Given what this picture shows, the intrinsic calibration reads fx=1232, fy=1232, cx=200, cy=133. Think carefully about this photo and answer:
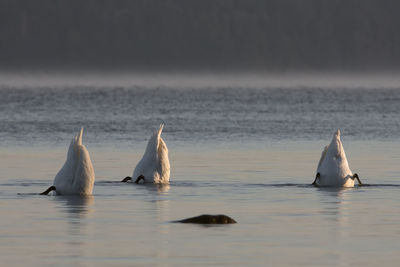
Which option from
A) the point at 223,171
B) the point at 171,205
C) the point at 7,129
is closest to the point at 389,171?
the point at 223,171

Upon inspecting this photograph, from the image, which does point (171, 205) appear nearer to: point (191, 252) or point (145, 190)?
point (145, 190)

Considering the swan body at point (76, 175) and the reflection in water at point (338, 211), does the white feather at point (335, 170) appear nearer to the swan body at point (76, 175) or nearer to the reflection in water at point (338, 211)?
the reflection in water at point (338, 211)

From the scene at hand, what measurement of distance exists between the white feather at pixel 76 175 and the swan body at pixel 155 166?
264 centimetres

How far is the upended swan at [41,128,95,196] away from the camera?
20891 mm

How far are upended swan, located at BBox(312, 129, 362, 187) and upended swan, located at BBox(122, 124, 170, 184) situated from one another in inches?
115

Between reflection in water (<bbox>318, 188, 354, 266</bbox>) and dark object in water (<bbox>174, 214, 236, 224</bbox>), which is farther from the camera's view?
dark object in water (<bbox>174, 214, 236, 224</bbox>)

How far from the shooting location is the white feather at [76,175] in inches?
822

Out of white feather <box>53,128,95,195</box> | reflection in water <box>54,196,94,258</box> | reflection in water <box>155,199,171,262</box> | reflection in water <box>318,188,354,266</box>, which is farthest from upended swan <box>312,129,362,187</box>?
reflection in water <box>54,196,94,258</box>

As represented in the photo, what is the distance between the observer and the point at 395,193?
70.7 feet

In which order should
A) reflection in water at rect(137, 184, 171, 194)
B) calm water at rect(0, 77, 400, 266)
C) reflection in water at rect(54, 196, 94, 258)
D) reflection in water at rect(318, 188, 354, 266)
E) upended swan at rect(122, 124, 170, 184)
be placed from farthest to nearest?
upended swan at rect(122, 124, 170, 184) < reflection in water at rect(137, 184, 171, 194) < reflection in water at rect(318, 188, 354, 266) < reflection in water at rect(54, 196, 94, 258) < calm water at rect(0, 77, 400, 266)

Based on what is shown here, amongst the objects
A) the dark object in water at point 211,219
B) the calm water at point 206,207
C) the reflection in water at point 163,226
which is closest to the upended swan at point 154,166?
the calm water at point 206,207

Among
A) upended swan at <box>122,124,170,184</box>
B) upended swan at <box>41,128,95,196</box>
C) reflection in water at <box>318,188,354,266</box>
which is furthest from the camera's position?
upended swan at <box>122,124,170,184</box>

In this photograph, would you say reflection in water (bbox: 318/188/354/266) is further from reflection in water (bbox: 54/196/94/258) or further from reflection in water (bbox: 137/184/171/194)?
reflection in water (bbox: 54/196/94/258)

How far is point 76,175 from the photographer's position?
21047 mm
